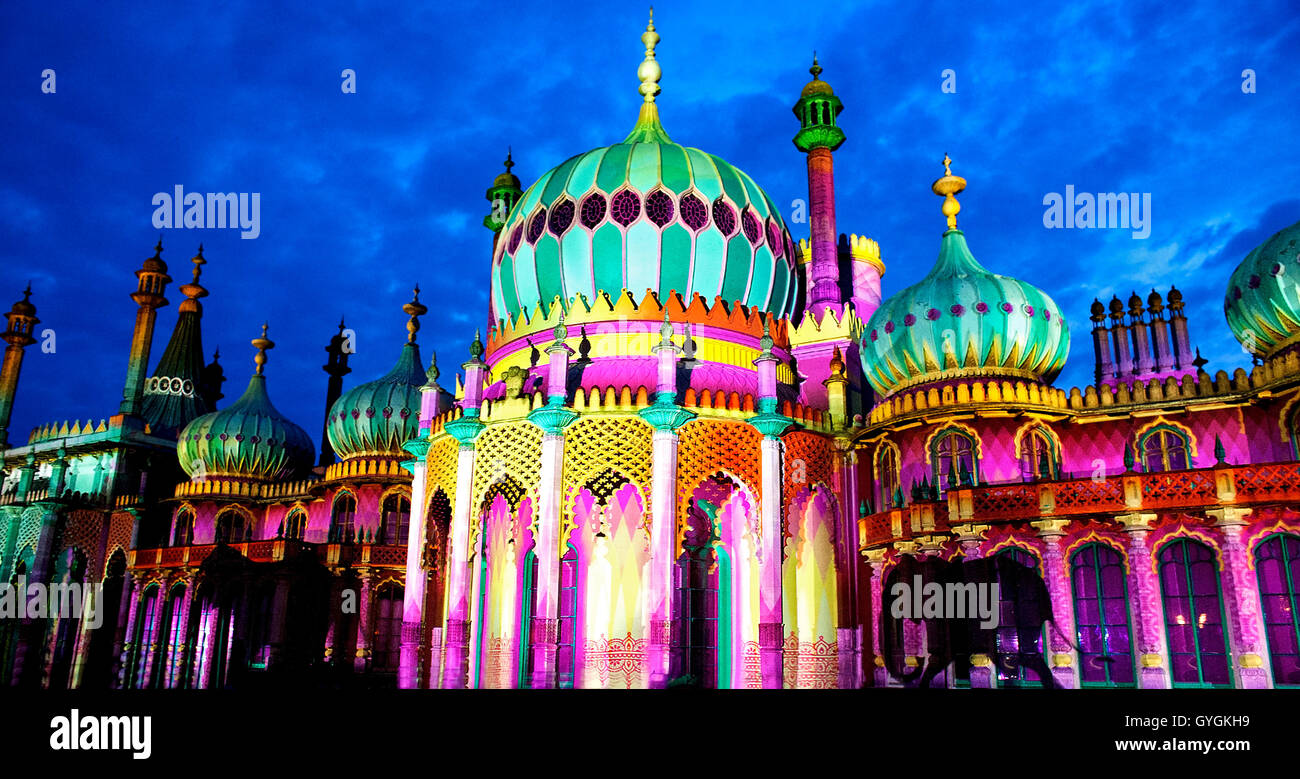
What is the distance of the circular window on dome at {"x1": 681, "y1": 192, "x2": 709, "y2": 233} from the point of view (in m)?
23.3

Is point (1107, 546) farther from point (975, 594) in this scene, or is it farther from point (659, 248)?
point (659, 248)

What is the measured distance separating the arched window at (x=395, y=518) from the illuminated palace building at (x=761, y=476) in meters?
0.09

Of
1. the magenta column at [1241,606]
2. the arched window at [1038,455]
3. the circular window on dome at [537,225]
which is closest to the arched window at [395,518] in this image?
the circular window on dome at [537,225]

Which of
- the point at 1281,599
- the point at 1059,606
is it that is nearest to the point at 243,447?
the point at 1059,606

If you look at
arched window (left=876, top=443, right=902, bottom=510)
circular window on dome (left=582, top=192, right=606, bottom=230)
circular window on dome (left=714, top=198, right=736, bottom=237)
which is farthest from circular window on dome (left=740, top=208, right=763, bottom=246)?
arched window (left=876, top=443, right=902, bottom=510)

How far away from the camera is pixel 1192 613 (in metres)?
16.6

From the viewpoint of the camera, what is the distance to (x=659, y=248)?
23.0 m

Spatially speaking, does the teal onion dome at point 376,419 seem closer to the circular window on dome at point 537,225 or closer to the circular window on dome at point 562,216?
the circular window on dome at point 537,225

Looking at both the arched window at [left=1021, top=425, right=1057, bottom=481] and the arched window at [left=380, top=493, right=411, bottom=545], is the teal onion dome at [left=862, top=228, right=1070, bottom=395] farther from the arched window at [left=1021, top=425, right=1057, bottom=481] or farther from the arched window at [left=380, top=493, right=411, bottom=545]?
the arched window at [left=380, top=493, right=411, bottom=545]

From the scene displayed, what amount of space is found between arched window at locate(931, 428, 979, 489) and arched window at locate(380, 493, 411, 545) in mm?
17098

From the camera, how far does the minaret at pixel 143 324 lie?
117 ft

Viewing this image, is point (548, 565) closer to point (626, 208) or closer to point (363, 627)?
point (626, 208)

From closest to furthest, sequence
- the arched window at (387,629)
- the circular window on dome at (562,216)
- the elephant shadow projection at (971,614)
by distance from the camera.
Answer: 1. the elephant shadow projection at (971,614)
2. the circular window on dome at (562,216)
3. the arched window at (387,629)
